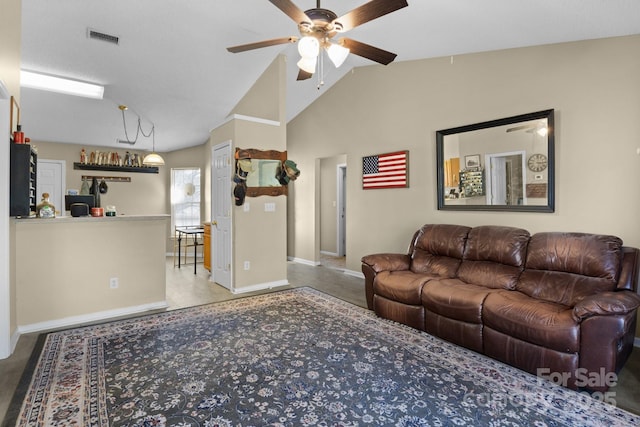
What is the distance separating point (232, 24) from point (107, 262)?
120 inches

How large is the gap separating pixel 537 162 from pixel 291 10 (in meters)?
2.80

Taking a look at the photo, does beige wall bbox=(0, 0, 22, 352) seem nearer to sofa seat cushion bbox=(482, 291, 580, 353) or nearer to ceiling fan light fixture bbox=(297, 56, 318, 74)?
ceiling fan light fixture bbox=(297, 56, 318, 74)

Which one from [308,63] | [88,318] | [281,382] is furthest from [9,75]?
[281,382]

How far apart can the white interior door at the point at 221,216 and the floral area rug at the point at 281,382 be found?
153 cm

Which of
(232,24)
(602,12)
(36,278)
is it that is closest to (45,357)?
(36,278)

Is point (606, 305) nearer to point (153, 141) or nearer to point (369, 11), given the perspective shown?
point (369, 11)

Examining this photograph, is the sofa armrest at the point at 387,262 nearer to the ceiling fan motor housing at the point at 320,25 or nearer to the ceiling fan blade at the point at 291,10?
the ceiling fan motor housing at the point at 320,25

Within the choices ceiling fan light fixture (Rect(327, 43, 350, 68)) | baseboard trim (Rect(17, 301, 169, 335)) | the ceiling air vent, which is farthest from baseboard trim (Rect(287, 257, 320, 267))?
the ceiling air vent

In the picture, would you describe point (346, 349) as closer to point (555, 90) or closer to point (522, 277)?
point (522, 277)

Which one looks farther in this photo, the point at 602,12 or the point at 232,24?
the point at 232,24

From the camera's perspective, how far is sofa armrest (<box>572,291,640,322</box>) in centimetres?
204

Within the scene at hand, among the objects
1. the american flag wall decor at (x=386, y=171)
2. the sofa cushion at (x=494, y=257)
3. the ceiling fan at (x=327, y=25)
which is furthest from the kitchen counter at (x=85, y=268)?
the sofa cushion at (x=494, y=257)

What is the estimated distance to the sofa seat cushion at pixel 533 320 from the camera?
2.16 m

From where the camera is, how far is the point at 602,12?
8.23ft
